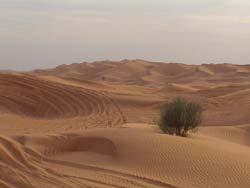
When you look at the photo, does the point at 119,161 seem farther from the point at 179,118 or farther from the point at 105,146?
the point at 179,118

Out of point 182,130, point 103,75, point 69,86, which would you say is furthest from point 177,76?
point 182,130

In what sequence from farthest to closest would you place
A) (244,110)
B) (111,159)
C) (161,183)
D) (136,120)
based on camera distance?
(244,110), (136,120), (111,159), (161,183)

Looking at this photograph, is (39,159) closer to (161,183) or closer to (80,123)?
(161,183)

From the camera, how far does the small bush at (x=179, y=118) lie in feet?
41.6

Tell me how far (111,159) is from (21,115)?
9.98m

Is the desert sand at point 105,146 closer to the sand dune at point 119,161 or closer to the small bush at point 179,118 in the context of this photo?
the sand dune at point 119,161

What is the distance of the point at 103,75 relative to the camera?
1911 inches

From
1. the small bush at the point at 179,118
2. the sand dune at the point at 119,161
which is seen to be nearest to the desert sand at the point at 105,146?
the sand dune at the point at 119,161

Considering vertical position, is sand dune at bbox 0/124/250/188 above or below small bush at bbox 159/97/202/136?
below

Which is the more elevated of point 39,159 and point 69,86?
point 69,86

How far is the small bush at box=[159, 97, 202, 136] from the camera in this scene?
12.7 meters

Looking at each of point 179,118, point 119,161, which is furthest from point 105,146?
point 179,118

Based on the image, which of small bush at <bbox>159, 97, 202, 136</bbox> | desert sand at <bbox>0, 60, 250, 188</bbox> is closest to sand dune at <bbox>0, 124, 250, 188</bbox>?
desert sand at <bbox>0, 60, 250, 188</bbox>

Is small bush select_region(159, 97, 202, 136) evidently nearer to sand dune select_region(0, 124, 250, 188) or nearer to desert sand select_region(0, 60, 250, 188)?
desert sand select_region(0, 60, 250, 188)
